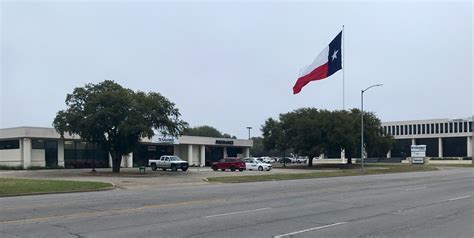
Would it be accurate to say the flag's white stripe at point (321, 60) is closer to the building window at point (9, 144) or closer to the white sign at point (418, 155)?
the building window at point (9, 144)

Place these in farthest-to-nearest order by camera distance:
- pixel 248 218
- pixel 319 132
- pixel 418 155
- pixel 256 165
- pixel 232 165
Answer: pixel 418 155 < pixel 319 132 < pixel 256 165 < pixel 232 165 < pixel 248 218

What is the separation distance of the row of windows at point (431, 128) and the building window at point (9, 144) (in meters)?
85.4

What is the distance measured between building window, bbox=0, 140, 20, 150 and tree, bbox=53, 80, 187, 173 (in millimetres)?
15377

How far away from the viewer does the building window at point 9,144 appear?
62.1m

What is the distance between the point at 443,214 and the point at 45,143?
5645cm

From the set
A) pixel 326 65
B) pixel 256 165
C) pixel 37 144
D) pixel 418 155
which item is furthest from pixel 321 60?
pixel 418 155

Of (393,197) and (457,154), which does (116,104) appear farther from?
(457,154)

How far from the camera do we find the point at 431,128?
13275 cm

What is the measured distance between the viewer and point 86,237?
1078 cm

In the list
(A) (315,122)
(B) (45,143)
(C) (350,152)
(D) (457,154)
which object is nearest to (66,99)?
(B) (45,143)

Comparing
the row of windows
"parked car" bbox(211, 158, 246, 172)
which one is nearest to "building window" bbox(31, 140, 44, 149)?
"parked car" bbox(211, 158, 246, 172)

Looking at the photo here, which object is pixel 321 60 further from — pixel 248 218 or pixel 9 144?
pixel 9 144

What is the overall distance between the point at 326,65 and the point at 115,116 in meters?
20.5

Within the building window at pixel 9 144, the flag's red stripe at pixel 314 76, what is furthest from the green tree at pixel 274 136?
the flag's red stripe at pixel 314 76
